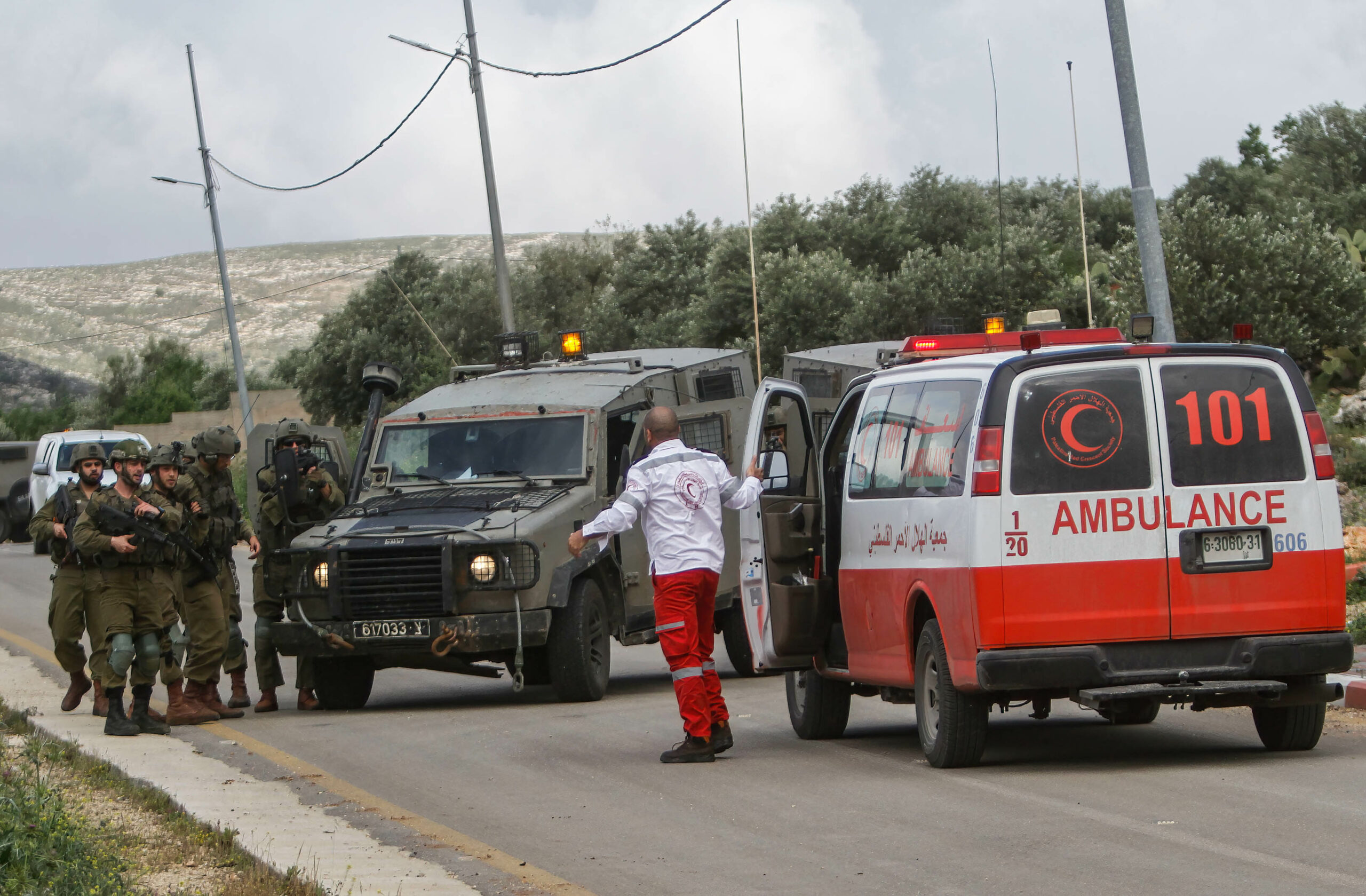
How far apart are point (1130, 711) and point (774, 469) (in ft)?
8.28

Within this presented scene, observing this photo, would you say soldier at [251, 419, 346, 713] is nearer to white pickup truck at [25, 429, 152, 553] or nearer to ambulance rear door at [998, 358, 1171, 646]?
ambulance rear door at [998, 358, 1171, 646]

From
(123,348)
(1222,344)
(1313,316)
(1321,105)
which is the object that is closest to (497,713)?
(1222,344)

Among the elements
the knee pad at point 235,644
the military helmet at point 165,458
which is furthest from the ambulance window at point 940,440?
the knee pad at point 235,644

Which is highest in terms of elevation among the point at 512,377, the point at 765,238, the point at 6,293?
the point at 6,293

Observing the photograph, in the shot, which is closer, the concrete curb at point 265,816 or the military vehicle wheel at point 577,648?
the concrete curb at point 265,816

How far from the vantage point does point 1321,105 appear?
51938mm

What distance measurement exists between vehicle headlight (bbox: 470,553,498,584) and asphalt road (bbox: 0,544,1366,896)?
918 millimetres

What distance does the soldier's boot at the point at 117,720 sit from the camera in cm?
1101

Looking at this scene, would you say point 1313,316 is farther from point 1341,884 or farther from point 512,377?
point 1341,884

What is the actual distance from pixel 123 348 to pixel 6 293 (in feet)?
69.8

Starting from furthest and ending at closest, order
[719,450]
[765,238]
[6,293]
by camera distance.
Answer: [6,293], [765,238], [719,450]

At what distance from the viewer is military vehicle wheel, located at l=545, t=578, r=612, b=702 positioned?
12.3 meters

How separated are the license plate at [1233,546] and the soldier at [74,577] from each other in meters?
6.52

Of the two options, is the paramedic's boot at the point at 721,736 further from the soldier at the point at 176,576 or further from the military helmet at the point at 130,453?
the military helmet at the point at 130,453
